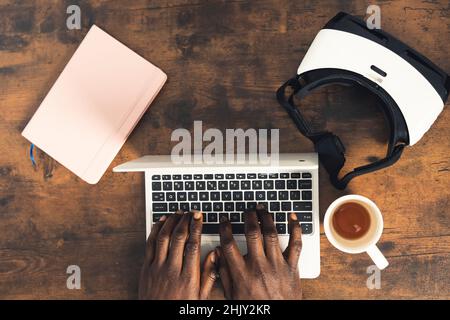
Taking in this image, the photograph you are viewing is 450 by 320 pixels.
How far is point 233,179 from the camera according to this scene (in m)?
0.83

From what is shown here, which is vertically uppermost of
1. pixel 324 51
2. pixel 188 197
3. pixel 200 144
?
pixel 324 51

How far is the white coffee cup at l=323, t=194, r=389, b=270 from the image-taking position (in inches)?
30.2

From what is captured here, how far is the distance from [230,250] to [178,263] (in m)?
0.11

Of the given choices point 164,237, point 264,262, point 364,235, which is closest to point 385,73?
point 364,235

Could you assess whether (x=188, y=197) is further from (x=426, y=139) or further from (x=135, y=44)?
(x=426, y=139)

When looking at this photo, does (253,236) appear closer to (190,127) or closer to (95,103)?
(190,127)

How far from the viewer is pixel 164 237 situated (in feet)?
2.72

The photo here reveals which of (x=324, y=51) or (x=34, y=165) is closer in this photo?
(x=324, y=51)

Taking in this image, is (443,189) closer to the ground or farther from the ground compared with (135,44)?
closer to the ground

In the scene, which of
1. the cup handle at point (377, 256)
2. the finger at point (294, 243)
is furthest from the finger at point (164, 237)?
the cup handle at point (377, 256)

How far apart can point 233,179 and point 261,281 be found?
0.21 meters

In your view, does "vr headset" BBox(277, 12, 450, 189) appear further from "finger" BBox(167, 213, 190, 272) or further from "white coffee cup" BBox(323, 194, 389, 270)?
"finger" BBox(167, 213, 190, 272)

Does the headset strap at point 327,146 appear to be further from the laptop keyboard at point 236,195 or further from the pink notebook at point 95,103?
the pink notebook at point 95,103
